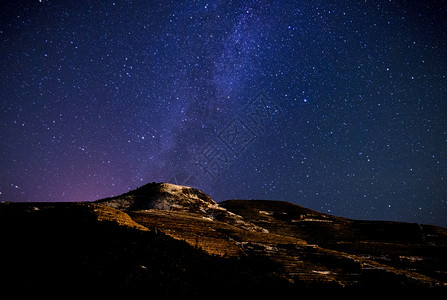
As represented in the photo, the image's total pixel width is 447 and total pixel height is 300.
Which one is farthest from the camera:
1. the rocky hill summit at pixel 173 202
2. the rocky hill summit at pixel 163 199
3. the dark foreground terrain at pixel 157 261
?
the rocky hill summit at pixel 163 199

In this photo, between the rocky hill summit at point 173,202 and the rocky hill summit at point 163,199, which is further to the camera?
the rocky hill summit at point 163,199

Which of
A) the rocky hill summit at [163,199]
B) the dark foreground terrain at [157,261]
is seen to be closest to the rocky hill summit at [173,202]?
the rocky hill summit at [163,199]

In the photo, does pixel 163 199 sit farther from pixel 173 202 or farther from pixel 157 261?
pixel 157 261

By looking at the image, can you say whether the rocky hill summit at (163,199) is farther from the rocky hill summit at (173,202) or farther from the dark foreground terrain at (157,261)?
the dark foreground terrain at (157,261)

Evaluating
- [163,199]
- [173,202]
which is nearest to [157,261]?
[173,202]

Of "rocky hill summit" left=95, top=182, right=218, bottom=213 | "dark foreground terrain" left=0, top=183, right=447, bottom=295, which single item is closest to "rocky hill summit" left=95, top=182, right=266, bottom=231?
"rocky hill summit" left=95, top=182, right=218, bottom=213

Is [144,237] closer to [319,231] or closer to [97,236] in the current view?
[97,236]

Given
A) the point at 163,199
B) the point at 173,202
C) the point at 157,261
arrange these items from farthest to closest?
the point at 163,199 < the point at 173,202 < the point at 157,261

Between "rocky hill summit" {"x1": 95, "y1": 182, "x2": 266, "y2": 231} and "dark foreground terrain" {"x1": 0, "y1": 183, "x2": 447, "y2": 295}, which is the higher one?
"rocky hill summit" {"x1": 95, "y1": 182, "x2": 266, "y2": 231}

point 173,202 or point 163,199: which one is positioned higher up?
point 163,199

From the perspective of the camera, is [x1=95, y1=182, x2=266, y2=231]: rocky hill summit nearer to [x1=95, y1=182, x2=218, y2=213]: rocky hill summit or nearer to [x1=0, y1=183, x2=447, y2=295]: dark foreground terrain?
[x1=95, y1=182, x2=218, y2=213]: rocky hill summit

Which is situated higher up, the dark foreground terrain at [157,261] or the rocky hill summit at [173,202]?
the rocky hill summit at [173,202]

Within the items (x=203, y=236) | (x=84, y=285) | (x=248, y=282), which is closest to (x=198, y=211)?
(x=203, y=236)

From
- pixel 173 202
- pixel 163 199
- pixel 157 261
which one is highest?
pixel 163 199
